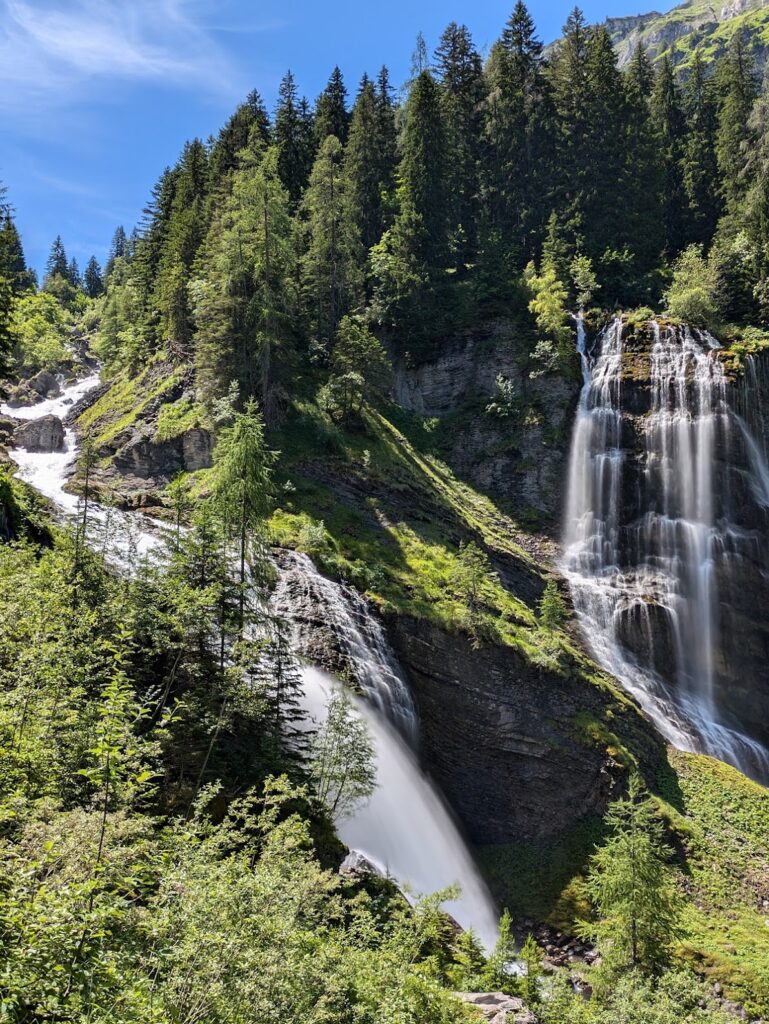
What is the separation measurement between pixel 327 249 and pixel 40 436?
2158 centimetres

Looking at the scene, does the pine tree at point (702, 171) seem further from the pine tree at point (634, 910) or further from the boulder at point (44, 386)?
the boulder at point (44, 386)

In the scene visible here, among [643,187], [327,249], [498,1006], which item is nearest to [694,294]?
[643,187]

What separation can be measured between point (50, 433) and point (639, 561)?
3618 centimetres

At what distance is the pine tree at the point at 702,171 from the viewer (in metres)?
57.8

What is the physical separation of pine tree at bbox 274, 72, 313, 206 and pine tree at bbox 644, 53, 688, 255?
100 ft

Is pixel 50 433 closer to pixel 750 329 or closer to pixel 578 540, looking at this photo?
pixel 578 540

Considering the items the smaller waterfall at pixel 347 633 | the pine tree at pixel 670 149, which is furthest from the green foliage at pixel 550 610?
the pine tree at pixel 670 149

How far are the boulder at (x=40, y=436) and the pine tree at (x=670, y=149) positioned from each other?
161 ft

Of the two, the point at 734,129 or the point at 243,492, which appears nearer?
the point at 243,492

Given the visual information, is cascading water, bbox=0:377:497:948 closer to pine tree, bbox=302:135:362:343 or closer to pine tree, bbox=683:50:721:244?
pine tree, bbox=302:135:362:343

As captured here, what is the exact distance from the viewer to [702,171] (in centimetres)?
5894

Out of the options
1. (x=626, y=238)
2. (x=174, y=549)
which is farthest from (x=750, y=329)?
(x=174, y=549)

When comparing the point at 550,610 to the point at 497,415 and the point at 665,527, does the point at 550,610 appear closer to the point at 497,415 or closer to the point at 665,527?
the point at 665,527

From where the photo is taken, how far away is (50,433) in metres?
42.6
